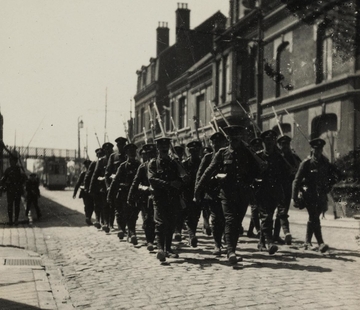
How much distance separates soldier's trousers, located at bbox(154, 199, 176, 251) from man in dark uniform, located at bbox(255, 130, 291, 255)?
1534 mm

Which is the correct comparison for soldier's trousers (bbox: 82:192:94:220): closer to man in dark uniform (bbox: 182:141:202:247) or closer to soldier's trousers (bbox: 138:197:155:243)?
man in dark uniform (bbox: 182:141:202:247)

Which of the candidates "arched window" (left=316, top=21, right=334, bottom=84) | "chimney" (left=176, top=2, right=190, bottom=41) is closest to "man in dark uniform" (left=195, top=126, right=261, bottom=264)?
"arched window" (left=316, top=21, right=334, bottom=84)

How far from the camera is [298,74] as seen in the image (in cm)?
2156

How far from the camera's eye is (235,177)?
7.94 m

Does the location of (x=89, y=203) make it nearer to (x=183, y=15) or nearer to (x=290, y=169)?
(x=290, y=169)

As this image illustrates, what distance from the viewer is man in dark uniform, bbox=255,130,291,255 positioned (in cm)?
878

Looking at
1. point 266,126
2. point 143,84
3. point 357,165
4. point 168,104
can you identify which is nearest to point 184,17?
point 168,104

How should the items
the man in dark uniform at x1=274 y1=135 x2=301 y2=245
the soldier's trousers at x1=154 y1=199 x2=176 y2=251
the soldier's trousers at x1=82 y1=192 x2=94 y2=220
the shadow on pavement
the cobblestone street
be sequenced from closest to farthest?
the shadow on pavement, the cobblestone street, the soldier's trousers at x1=154 y1=199 x2=176 y2=251, the man in dark uniform at x1=274 y1=135 x2=301 y2=245, the soldier's trousers at x1=82 y1=192 x2=94 y2=220

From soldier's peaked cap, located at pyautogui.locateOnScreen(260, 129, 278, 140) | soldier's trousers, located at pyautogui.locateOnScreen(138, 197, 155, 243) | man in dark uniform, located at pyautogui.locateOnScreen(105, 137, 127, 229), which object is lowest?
soldier's trousers, located at pyautogui.locateOnScreen(138, 197, 155, 243)

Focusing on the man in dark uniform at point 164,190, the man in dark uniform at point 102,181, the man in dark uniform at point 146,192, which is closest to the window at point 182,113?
the man in dark uniform at point 102,181

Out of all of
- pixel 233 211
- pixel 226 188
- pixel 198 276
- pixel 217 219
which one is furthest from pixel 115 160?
pixel 198 276

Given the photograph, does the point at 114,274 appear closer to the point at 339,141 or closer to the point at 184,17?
the point at 339,141

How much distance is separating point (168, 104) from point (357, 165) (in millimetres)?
31092

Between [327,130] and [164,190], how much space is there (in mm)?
12264
